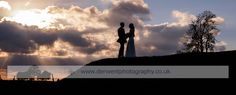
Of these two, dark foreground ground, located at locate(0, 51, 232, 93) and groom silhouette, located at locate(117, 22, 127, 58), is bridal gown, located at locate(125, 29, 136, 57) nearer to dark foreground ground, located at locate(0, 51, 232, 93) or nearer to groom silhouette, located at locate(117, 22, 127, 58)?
groom silhouette, located at locate(117, 22, 127, 58)

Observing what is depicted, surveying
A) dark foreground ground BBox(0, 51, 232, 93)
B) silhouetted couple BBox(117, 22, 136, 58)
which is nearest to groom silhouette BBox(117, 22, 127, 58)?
silhouetted couple BBox(117, 22, 136, 58)
